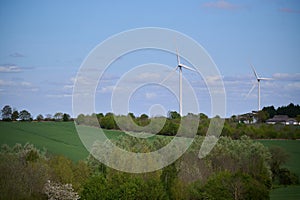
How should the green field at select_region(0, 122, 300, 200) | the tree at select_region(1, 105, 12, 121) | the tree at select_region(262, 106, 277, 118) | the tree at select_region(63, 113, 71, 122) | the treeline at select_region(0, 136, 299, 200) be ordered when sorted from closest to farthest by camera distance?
the treeline at select_region(0, 136, 299, 200) → the green field at select_region(0, 122, 300, 200) → the tree at select_region(1, 105, 12, 121) → the tree at select_region(63, 113, 71, 122) → the tree at select_region(262, 106, 277, 118)

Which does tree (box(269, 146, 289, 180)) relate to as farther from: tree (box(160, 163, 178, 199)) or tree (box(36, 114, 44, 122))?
tree (box(36, 114, 44, 122))

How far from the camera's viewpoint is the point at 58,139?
102 meters

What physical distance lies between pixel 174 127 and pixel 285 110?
163 ft

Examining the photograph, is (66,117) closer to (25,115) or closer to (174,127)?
(25,115)

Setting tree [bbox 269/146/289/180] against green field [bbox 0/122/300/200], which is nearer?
tree [bbox 269/146/289/180]

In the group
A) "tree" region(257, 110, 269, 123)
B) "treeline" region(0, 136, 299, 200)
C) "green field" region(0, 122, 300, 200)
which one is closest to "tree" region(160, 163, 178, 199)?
"treeline" region(0, 136, 299, 200)

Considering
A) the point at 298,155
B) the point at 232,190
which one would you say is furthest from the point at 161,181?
the point at 298,155

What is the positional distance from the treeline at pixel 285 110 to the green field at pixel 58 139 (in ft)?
126

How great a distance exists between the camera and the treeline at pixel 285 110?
143500 millimetres

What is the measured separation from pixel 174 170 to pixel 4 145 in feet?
89.2

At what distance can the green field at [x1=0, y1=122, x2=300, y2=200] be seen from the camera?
299 feet

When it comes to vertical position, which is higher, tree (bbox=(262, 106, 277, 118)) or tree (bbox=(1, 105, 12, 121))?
tree (bbox=(262, 106, 277, 118))

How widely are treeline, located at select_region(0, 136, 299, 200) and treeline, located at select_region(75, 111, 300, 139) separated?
66.5ft

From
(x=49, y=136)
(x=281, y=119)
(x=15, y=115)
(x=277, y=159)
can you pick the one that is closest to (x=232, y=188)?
(x=277, y=159)
